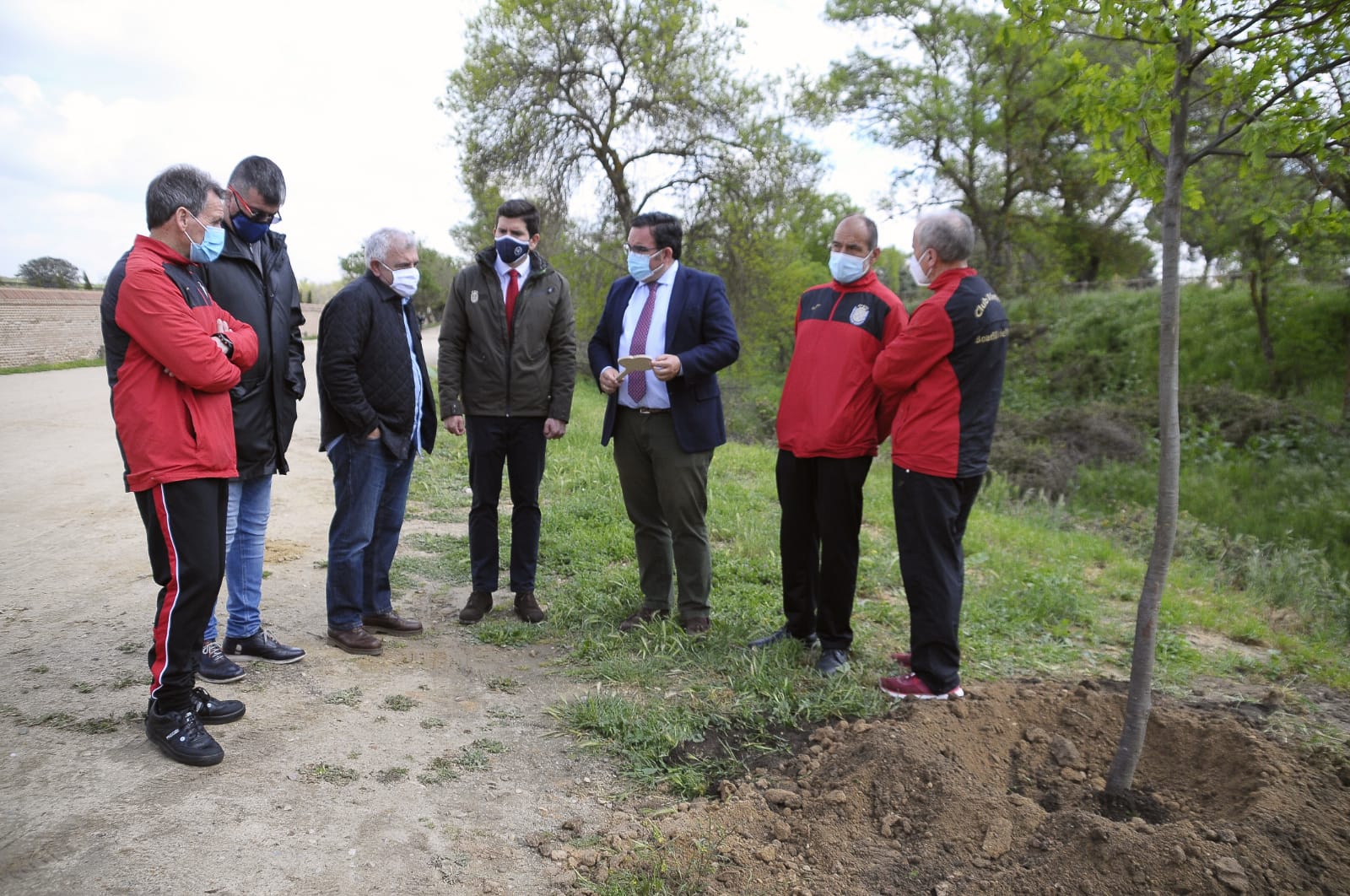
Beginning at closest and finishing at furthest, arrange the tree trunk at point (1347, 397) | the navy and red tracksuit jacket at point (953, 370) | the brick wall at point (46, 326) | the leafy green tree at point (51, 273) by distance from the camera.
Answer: the navy and red tracksuit jacket at point (953, 370) < the tree trunk at point (1347, 397) < the brick wall at point (46, 326) < the leafy green tree at point (51, 273)

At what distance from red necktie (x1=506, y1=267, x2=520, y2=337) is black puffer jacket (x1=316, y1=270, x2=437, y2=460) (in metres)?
0.56

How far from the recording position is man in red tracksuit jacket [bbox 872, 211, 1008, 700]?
3.88 metres

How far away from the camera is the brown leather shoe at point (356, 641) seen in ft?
14.6

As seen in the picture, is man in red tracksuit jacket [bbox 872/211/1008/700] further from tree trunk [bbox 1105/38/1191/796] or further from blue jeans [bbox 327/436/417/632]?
blue jeans [bbox 327/436/417/632]

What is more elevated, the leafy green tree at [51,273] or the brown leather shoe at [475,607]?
the leafy green tree at [51,273]

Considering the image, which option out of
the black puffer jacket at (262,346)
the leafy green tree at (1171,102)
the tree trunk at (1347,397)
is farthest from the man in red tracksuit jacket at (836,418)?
the tree trunk at (1347,397)

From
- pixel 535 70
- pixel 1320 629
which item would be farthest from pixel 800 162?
pixel 1320 629

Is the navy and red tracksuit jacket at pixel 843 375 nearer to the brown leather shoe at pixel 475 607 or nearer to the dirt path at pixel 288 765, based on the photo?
the dirt path at pixel 288 765

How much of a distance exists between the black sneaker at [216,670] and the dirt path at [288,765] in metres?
0.04

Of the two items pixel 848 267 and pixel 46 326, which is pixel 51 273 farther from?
pixel 848 267

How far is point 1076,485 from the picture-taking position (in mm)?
14578

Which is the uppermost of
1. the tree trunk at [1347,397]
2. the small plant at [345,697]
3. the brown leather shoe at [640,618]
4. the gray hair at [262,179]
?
the gray hair at [262,179]

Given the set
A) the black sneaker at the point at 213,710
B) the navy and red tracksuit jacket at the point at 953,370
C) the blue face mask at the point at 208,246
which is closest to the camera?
the blue face mask at the point at 208,246

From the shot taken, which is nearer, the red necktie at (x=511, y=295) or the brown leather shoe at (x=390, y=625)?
the brown leather shoe at (x=390, y=625)
